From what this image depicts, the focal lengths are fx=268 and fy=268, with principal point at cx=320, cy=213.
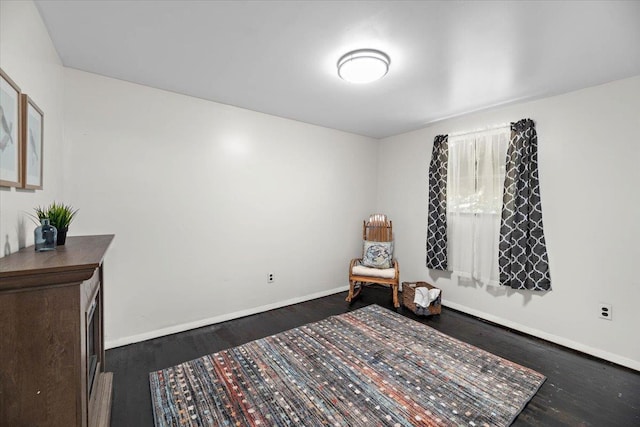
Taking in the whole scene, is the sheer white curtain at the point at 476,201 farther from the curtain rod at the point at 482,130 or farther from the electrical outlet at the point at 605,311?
the electrical outlet at the point at 605,311

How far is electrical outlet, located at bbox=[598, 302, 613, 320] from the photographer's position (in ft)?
7.80

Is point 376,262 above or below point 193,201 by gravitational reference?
below

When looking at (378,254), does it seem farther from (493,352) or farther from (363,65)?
(363,65)

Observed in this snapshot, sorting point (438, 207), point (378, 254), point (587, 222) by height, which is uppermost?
point (438, 207)

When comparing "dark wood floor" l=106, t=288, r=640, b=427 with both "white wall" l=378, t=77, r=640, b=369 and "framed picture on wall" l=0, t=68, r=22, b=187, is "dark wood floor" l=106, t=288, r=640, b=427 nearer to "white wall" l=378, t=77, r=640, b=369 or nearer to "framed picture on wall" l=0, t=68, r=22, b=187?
"white wall" l=378, t=77, r=640, b=369

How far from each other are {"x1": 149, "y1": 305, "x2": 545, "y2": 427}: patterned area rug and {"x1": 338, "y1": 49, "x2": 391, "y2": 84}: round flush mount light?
7.65ft

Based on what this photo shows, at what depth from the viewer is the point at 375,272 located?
3.56m

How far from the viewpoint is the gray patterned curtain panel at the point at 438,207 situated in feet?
11.6

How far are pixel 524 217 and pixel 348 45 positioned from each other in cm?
249

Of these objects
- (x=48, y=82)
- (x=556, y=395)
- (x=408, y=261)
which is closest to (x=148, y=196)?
(x=48, y=82)

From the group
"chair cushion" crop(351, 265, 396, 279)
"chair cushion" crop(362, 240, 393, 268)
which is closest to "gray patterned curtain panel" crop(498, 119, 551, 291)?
"chair cushion" crop(351, 265, 396, 279)

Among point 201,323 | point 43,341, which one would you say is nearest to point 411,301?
point 201,323

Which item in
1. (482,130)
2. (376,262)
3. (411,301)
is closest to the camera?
(482,130)

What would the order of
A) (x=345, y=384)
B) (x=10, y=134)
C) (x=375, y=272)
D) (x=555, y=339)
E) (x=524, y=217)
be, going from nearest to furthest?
(x=10, y=134), (x=345, y=384), (x=555, y=339), (x=524, y=217), (x=375, y=272)
